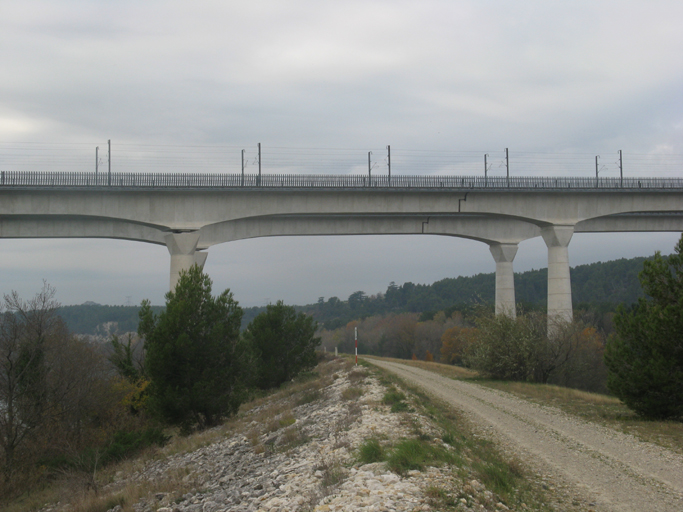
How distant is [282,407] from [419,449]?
556 inches

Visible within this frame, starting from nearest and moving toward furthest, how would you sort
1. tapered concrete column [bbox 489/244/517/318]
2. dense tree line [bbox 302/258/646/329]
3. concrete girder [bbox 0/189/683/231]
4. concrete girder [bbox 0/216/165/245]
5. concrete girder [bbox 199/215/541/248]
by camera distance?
concrete girder [bbox 0/189/683/231]
concrete girder [bbox 0/216/165/245]
concrete girder [bbox 199/215/541/248]
tapered concrete column [bbox 489/244/517/318]
dense tree line [bbox 302/258/646/329]

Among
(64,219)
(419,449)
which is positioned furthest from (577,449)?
(64,219)

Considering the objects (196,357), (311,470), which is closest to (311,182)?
(196,357)

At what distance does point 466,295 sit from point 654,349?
5254 inches

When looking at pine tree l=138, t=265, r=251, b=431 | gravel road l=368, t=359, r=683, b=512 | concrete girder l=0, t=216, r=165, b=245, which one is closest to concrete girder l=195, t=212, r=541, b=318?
concrete girder l=0, t=216, r=165, b=245

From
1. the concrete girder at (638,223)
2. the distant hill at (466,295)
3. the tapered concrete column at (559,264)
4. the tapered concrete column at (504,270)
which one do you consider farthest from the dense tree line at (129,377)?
the distant hill at (466,295)

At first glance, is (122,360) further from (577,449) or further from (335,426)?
(577,449)

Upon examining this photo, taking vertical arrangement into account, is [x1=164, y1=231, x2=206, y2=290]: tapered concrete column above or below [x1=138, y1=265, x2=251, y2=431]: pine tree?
above

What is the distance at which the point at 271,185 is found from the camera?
33.2 m

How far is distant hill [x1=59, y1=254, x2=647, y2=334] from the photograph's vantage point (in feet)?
386

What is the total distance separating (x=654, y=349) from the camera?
1490 cm

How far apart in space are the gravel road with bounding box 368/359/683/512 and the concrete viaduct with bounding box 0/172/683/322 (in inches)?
628

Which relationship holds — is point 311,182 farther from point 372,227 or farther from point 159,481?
point 159,481

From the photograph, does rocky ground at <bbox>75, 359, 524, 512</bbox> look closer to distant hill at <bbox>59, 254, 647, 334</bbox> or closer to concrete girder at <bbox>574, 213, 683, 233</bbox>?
concrete girder at <bbox>574, 213, 683, 233</bbox>
